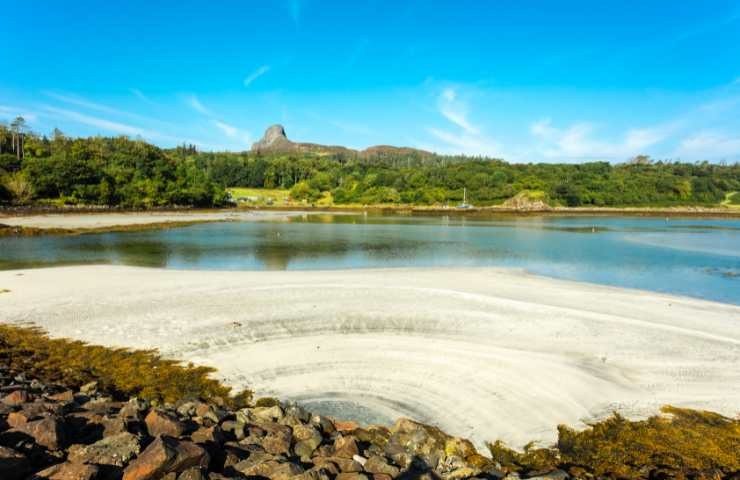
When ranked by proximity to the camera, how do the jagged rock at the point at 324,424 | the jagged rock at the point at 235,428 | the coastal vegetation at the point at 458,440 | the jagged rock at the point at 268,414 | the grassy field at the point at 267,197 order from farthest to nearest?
the grassy field at the point at 267,197 < the jagged rock at the point at 268,414 < the jagged rock at the point at 324,424 < the jagged rock at the point at 235,428 < the coastal vegetation at the point at 458,440

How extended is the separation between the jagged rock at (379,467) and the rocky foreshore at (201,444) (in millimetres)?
Answer: 12

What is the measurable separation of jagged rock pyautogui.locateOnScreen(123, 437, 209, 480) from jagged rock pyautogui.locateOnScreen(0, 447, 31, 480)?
904 mm

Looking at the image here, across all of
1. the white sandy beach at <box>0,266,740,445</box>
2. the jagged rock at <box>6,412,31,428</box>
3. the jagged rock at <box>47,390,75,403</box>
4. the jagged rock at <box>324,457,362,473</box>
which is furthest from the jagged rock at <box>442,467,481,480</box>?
the jagged rock at <box>47,390,75,403</box>

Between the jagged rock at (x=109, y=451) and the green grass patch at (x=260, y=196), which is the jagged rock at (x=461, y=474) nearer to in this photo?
the jagged rock at (x=109, y=451)

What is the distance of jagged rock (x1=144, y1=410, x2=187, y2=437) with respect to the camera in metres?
5.09

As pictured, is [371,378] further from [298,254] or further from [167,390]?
[298,254]

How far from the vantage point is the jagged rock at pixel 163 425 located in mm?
5094

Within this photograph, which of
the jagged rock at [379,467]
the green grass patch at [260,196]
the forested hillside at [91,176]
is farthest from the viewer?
the green grass patch at [260,196]

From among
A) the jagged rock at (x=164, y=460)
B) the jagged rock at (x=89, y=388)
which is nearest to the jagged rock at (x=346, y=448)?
the jagged rock at (x=164, y=460)

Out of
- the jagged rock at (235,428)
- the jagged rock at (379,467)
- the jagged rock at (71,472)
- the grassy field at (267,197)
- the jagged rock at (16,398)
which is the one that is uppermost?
the grassy field at (267,197)

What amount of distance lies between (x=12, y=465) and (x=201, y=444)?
1629 mm

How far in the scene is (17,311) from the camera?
12008mm

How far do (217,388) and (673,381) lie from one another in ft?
27.4

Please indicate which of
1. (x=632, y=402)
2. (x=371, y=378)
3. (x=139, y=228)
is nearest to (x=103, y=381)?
(x=371, y=378)
